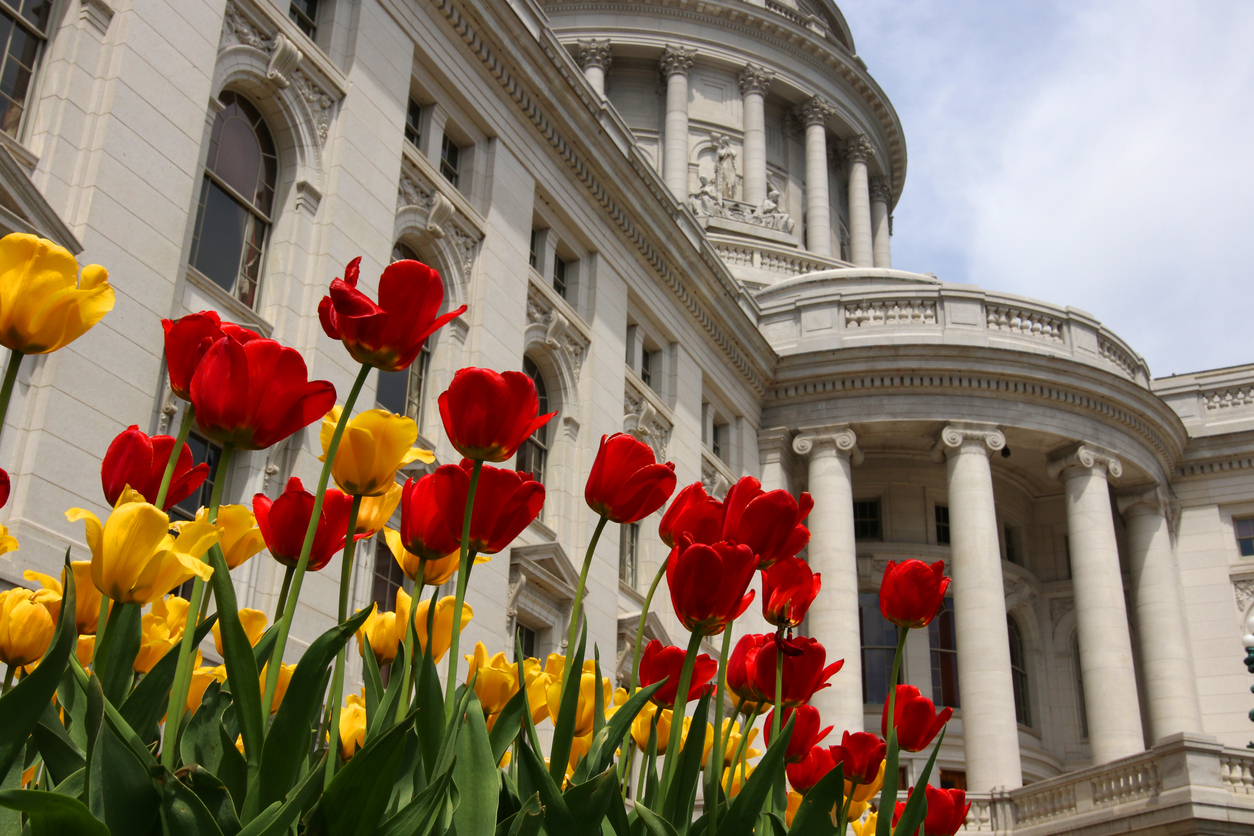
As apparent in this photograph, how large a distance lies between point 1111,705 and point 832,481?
28.6ft

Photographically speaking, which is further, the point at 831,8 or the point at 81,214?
the point at 831,8

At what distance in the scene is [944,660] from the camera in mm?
35969

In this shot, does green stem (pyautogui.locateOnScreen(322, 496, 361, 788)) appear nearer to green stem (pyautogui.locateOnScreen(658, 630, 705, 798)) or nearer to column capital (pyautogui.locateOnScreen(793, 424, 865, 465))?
green stem (pyautogui.locateOnScreen(658, 630, 705, 798))

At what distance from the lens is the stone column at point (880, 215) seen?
201ft

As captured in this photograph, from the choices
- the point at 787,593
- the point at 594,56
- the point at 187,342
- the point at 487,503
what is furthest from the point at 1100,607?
the point at 594,56

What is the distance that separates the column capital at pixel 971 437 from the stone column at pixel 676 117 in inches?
806

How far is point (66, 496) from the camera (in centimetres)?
1248

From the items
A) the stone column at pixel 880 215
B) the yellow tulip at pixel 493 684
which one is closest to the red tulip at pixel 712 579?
the yellow tulip at pixel 493 684

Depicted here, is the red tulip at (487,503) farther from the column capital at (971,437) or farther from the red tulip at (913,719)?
the column capital at (971,437)

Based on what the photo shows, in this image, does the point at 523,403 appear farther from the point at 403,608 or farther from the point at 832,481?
the point at 832,481

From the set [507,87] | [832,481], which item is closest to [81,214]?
[507,87]

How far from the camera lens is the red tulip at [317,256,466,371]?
104 inches

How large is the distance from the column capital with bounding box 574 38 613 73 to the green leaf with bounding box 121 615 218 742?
→ 53.2 metres

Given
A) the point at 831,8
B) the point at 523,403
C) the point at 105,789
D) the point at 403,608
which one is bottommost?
the point at 105,789
